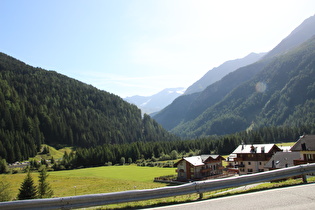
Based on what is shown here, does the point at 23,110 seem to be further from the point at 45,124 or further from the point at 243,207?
the point at 243,207

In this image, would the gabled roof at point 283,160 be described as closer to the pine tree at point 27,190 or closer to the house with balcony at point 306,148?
the house with balcony at point 306,148

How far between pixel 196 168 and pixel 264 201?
62711 millimetres

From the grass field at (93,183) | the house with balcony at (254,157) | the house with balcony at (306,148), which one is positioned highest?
the house with balcony at (306,148)

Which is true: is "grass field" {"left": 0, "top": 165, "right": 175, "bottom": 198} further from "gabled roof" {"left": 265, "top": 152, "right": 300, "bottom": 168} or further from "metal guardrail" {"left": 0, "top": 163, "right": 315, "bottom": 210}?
"metal guardrail" {"left": 0, "top": 163, "right": 315, "bottom": 210}

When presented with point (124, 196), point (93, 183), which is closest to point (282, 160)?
point (93, 183)

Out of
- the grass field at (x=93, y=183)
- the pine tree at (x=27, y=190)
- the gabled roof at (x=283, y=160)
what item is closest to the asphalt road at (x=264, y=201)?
the pine tree at (x=27, y=190)

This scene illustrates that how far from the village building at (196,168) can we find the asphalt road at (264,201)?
60175 millimetres

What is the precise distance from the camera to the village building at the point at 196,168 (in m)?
71.8

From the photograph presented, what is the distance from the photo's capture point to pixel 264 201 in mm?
→ 11281

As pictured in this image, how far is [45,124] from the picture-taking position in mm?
197000

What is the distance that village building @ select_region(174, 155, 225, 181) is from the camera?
71750 millimetres

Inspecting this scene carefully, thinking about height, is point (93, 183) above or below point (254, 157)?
below

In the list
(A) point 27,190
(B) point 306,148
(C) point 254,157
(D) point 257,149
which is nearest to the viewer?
(A) point 27,190

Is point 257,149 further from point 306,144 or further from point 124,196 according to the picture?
point 124,196
